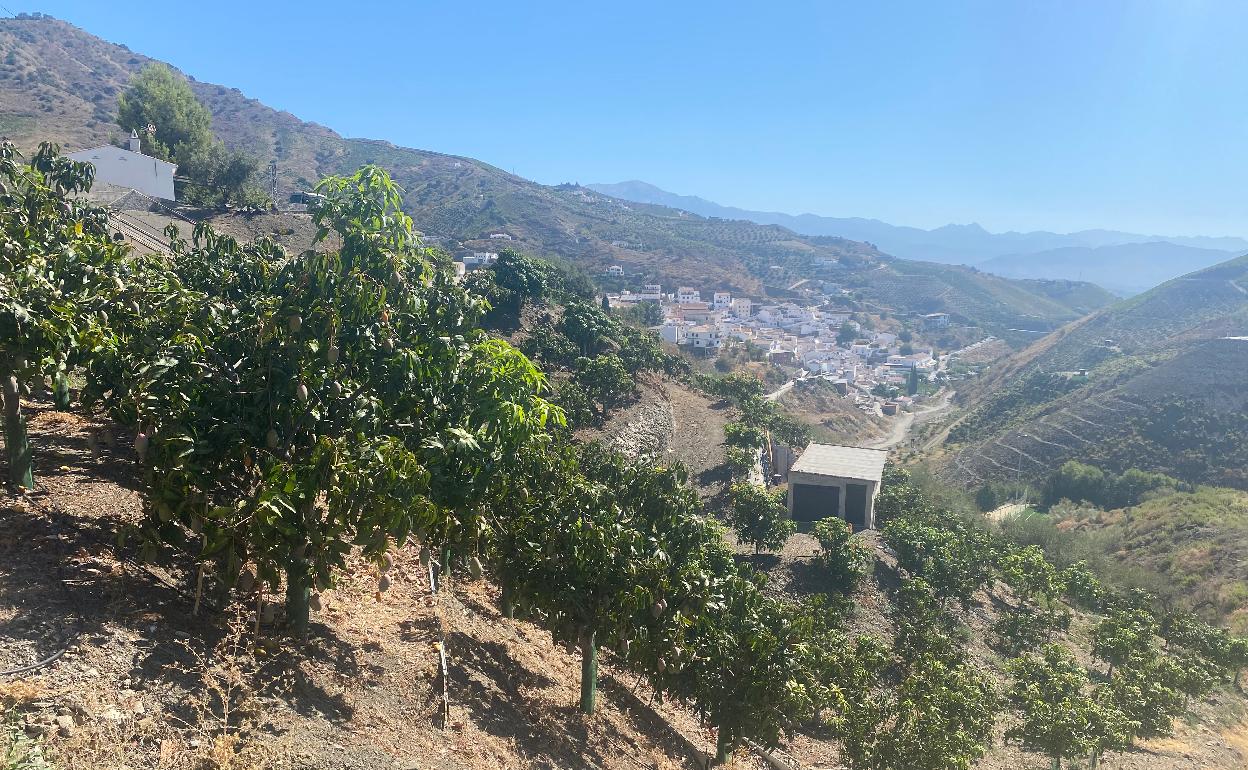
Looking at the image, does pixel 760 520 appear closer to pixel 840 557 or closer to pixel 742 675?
pixel 840 557

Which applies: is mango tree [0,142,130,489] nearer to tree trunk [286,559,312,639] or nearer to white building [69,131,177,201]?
tree trunk [286,559,312,639]

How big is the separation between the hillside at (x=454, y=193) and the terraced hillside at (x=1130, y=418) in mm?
68029

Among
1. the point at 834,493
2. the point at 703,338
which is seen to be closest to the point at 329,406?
the point at 834,493

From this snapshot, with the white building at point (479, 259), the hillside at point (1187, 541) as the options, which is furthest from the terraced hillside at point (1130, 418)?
the white building at point (479, 259)

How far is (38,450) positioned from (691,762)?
34.0ft

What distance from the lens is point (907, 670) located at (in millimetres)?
19984

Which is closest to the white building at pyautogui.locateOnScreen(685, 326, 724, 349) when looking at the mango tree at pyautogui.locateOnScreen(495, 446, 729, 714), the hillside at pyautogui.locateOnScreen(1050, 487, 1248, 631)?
the hillside at pyautogui.locateOnScreen(1050, 487, 1248, 631)

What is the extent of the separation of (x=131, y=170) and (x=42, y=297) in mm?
37636

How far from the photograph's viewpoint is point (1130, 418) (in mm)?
59438

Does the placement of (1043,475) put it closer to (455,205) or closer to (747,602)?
(747,602)

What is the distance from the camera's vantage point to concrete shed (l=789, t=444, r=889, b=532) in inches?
1158

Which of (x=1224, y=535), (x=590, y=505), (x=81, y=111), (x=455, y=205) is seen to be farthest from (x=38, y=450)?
(x=455, y=205)

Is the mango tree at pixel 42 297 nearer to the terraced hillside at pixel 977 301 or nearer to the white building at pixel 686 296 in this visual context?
the white building at pixel 686 296

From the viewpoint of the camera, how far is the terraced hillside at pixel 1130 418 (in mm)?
53969
